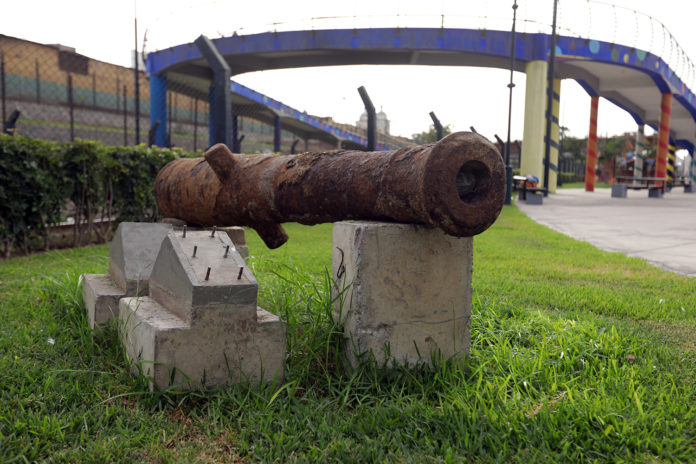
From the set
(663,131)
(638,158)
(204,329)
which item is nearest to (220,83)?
(204,329)

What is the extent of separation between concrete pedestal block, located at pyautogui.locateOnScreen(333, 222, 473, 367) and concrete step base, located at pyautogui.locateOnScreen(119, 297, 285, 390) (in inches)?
12.5

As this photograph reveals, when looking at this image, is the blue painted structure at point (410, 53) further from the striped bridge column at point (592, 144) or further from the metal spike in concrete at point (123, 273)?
the metal spike in concrete at point (123, 273)

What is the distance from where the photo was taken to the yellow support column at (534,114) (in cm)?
2083

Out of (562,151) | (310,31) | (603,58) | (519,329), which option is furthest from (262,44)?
(562,151)

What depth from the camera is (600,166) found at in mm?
58531

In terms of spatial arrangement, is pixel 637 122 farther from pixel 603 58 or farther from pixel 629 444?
pixel 629 444

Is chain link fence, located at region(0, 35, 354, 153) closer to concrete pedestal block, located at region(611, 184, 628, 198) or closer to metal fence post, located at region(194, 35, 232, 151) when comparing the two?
concrete pedestal block, located at region(611, 184, 628, 198)

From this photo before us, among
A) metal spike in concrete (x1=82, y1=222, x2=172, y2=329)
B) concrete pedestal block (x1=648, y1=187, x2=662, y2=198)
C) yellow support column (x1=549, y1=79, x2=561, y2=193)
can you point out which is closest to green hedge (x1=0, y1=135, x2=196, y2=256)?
metal spike in concrete (x1=82, y1=222, x2=172, y2=329)

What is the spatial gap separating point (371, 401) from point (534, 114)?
20.8 meters

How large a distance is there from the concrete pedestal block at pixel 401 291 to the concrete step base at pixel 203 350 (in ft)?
1.04

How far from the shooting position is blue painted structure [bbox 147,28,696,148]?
64.8 ft

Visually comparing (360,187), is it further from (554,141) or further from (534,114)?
(554,141)

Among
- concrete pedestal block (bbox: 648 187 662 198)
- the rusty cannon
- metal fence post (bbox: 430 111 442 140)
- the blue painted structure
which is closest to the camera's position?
the rusty cannon

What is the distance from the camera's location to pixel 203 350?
78.0 inches
